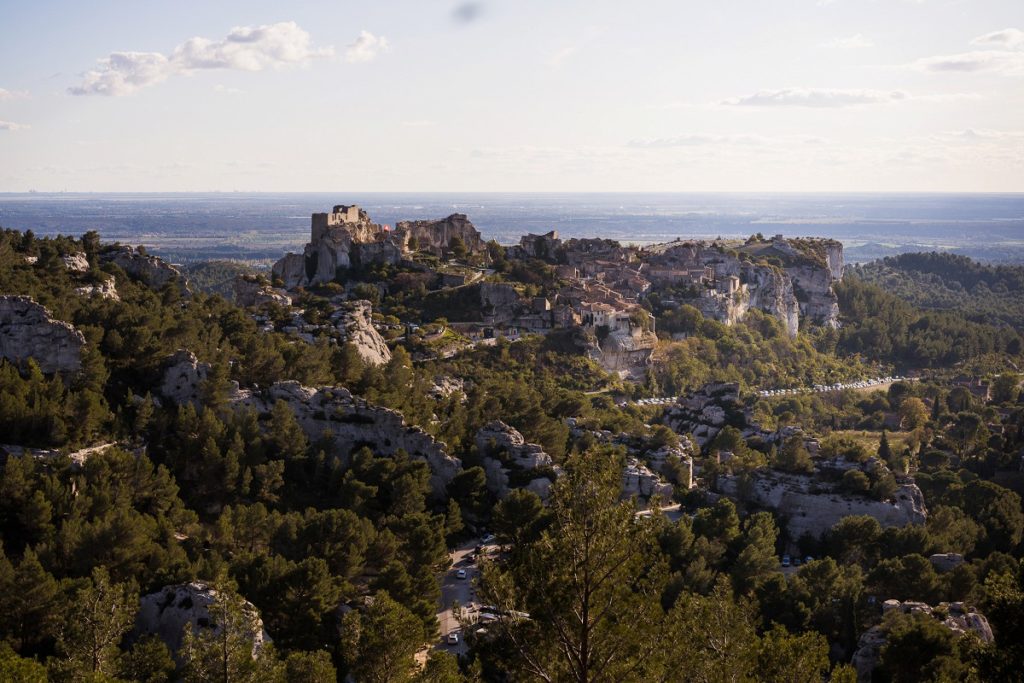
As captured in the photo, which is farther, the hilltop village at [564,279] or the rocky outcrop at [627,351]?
the hilltop village at [564,279]

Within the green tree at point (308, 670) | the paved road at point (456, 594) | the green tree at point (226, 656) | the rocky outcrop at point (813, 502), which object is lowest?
the paved road at point (456, 594)

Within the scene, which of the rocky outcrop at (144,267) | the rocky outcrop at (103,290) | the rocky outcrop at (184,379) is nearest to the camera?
the rocky outcrop at (184,379)

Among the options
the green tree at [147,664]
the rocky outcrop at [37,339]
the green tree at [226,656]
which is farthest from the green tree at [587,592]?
the rocky outcrop at [37,339]

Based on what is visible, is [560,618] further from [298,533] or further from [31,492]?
[31,492]

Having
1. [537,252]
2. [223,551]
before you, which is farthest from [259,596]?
[537,252]

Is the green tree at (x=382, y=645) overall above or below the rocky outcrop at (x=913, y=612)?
above

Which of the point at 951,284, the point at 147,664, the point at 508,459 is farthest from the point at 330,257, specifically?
the point at 951,284

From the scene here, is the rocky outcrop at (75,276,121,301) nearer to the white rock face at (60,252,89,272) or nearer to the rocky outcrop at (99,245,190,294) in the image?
the white rock face at (60,252,89,272)

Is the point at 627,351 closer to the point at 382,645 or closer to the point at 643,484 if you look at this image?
the point at 643,484

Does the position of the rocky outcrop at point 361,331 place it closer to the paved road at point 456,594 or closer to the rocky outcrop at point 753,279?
the paved road at point 456,594

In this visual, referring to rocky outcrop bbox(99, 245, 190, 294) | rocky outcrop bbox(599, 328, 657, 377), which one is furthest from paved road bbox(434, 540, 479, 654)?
rocky outcrop bbox(599, 328, 657, 377)
